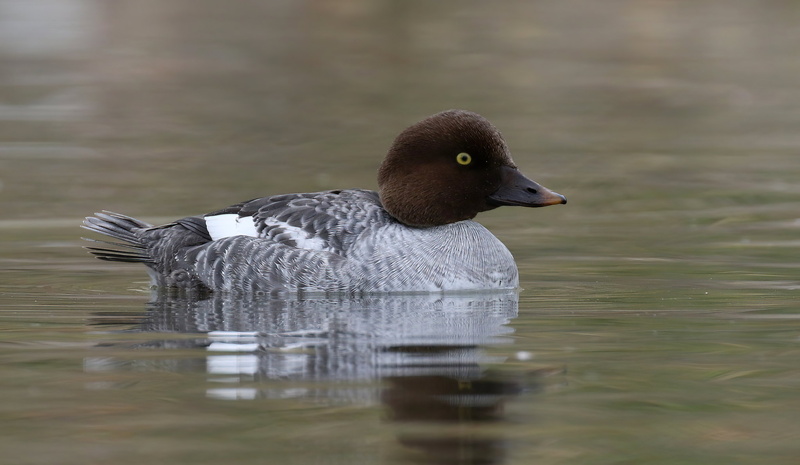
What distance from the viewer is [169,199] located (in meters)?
12.1

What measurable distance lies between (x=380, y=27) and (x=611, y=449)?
23.6 metres

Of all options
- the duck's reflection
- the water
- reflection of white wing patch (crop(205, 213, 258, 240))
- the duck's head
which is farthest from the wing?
the water

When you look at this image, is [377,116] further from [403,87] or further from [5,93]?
[5,93]

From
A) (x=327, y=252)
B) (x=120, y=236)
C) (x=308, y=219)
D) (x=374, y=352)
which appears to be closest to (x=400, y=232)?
(x=327, y=252)

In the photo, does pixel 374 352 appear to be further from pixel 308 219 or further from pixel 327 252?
pixel 308 219

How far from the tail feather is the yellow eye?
226cm

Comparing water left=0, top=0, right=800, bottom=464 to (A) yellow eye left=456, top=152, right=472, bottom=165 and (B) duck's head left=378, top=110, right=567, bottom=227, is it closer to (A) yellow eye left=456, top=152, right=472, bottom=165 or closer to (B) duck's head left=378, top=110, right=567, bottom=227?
(B) duck's head left=378, top=110, right=567, bottom=227

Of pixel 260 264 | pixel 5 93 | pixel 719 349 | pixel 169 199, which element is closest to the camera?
pixel 719 349

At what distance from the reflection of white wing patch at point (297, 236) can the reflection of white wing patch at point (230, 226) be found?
0.49 ft

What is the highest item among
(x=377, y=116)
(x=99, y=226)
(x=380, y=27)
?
(x=380, y=27)

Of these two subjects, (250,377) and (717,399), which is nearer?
(717,399)

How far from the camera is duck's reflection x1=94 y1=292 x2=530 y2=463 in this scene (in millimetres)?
5043

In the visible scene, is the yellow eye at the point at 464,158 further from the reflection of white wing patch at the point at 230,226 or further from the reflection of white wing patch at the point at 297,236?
the reflection of white wing patch at the point at 230,226

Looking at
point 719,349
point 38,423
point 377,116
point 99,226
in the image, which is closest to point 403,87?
point 377,116
